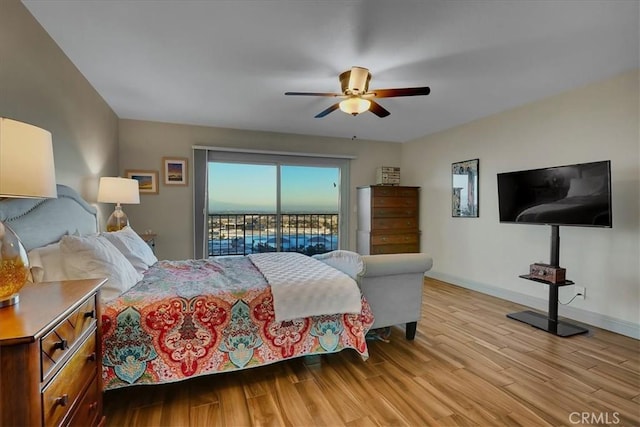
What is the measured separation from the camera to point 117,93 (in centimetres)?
335

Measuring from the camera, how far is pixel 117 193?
3201 mm

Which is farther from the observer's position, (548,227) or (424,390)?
(548,227)

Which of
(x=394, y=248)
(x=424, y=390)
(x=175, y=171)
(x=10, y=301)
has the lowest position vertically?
(x=424, y=390)

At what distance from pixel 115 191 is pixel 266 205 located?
2.30 meters

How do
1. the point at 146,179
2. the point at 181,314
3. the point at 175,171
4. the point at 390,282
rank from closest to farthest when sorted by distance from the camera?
1. the point at 181,314
2. the point at 390,282
3. the point at 146,179
4. the point at 175,171

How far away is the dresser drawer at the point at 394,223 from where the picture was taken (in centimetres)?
508

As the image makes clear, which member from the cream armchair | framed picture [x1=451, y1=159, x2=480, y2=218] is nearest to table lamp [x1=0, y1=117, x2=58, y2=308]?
the cream armchair

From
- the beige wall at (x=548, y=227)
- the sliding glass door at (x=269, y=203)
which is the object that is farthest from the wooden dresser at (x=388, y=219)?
the sliding glass door at (x=269, y=203)

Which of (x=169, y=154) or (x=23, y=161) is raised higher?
(x=169, y=154)

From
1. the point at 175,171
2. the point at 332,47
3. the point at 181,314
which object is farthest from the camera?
the point at 175,171

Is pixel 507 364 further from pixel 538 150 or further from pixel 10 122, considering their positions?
pixel 10 122

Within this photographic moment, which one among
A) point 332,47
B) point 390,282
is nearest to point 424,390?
point 390,282

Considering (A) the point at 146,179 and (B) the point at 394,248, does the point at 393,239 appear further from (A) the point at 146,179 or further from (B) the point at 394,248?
(A) the point at 146,179

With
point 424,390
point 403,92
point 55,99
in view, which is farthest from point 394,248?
point 55,99
